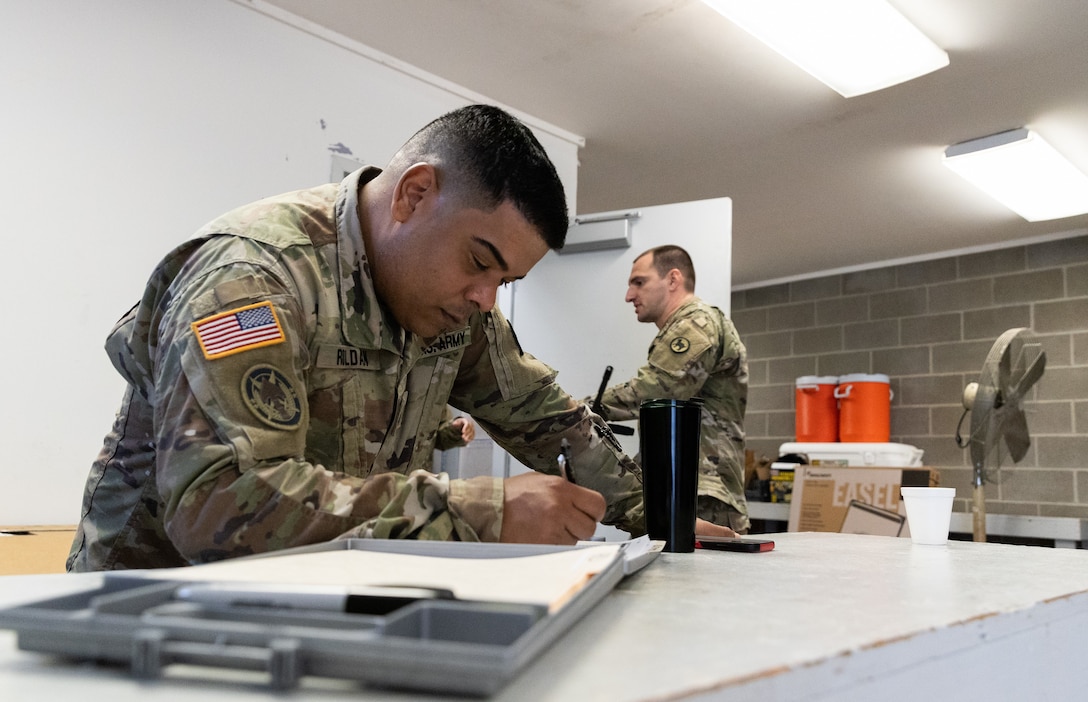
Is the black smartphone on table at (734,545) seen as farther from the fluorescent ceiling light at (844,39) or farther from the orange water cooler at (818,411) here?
the orange water cooler at (818,411)

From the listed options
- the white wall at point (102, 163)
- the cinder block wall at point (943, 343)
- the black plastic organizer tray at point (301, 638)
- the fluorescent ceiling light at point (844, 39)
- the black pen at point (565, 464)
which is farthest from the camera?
the cinder block wall at point (943, 343)

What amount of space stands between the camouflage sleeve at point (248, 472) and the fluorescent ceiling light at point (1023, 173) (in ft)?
11.2

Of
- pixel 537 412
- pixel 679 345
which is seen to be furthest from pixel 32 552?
pixel 679 345

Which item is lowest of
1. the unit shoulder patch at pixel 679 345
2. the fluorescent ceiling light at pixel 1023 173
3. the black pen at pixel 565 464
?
the black pen at pixel 565 464

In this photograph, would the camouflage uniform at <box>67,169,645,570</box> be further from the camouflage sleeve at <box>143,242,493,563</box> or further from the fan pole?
the fan pole

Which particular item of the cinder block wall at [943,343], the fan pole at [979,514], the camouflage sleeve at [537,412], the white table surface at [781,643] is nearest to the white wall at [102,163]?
the camouflage sleeve at [537,412]

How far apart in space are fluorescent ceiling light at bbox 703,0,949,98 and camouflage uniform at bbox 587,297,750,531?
2.95 feet

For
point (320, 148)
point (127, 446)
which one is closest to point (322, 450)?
point (127, 446)

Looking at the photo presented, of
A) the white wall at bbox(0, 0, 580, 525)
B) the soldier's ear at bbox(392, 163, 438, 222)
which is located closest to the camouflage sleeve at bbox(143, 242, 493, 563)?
the soldier's ear at bbox(392, 163, 438, 222)

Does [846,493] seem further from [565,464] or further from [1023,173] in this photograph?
[565,464]

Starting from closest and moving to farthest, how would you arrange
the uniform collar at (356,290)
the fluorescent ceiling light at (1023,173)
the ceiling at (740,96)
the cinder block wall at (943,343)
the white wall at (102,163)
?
the uniform collar at (356,290), the white wall at (102,163), the ceiling at (740,96), the fluorescent ceiling light at (1023,173), the cinder block wall at (943,343)

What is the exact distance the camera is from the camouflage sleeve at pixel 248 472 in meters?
0.76

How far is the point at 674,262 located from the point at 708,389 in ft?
1.59

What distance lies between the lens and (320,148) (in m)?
2.71
